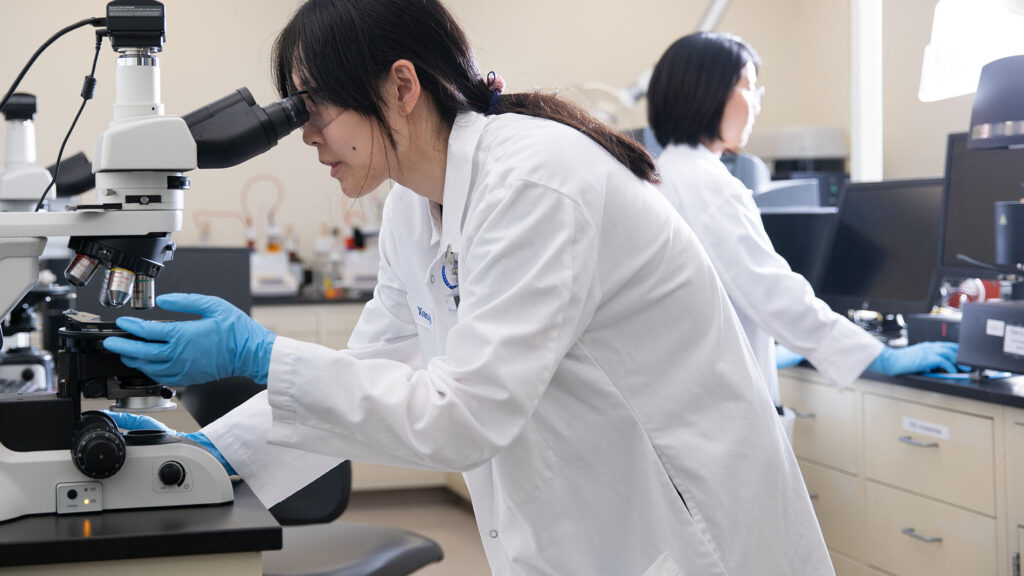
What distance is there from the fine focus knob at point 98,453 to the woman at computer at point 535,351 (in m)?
0.08

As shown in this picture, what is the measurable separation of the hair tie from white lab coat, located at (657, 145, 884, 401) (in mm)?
1029

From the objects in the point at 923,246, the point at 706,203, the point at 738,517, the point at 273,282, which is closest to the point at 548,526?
the point at 738,517

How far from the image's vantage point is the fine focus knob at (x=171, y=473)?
3.57 ft

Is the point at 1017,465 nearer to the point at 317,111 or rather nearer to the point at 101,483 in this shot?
the point at 317,111

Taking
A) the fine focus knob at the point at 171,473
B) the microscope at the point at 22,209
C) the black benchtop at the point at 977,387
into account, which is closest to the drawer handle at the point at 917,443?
the black benchtop at the point at 977,387

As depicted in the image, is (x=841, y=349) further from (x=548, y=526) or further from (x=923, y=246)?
(x=548, y=526)

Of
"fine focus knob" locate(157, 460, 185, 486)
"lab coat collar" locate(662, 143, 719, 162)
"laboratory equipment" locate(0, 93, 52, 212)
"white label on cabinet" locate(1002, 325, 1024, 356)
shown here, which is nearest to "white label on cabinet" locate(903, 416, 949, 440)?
"white label on cabinet" locate(1002, 325, 1024, 356)

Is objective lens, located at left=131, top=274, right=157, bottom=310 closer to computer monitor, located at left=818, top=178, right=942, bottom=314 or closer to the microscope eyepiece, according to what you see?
the microscope eyepiece

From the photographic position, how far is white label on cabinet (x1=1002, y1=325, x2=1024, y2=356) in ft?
6.47

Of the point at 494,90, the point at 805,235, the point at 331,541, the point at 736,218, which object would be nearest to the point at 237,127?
the point at 494,90

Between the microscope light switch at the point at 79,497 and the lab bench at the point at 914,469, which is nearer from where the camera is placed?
the microscope light switch at the point at 79,497

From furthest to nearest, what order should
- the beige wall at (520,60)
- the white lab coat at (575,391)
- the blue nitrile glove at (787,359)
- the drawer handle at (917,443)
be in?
1. the beige wall at (520,60)
2. the blue nitrile glove at (787,359)
3. the drawer handle at (917,443)
4. the white lab coat at (575,391)

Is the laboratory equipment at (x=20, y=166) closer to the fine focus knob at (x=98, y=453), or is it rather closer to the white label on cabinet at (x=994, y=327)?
the fine focus knob at (x=98, y=453)

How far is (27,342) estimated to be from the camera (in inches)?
90.7
